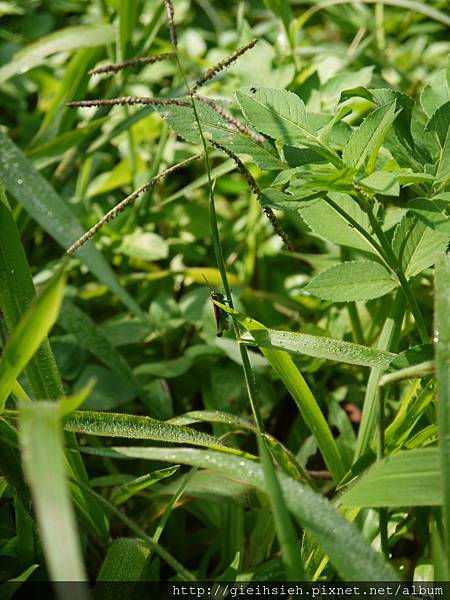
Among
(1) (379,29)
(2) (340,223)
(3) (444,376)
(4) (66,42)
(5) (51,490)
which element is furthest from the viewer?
(1) (379,29)

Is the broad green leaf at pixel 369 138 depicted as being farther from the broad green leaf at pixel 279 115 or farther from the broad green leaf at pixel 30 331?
the broad green leaf at pixel 30 331

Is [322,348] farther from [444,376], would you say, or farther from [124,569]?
[124,569]

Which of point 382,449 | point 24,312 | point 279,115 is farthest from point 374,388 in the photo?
point 24,312

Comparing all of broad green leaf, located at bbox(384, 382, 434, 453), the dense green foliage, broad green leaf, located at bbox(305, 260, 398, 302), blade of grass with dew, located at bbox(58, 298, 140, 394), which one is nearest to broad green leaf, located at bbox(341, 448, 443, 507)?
the dense green foliage

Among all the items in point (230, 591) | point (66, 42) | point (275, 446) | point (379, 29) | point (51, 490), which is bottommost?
point (230, 591)

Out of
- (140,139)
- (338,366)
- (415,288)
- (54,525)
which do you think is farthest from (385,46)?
(54,525)

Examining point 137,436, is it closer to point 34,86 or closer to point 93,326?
point 93,326

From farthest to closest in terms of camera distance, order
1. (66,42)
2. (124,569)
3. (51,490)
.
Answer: (66,42) < (124,569) < (51,490)

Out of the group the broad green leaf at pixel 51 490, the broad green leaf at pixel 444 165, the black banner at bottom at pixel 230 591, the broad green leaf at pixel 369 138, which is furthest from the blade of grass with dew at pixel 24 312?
the broad green leaf at pixel 444 165
